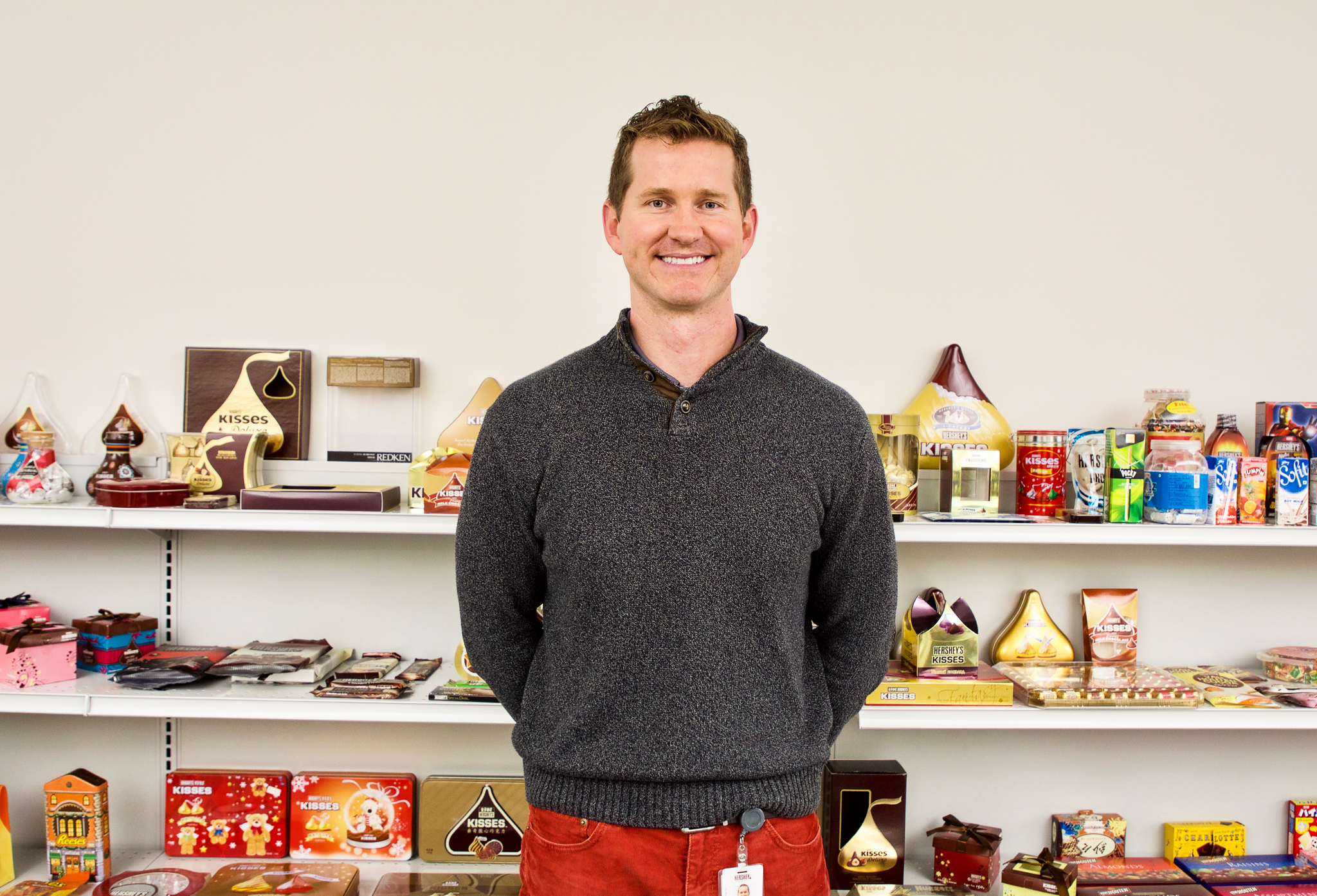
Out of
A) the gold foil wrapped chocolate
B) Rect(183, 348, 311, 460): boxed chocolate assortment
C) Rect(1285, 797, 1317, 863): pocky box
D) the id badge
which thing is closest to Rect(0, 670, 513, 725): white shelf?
Rect(183, 348, 311, 460): boxed chocolate assortment

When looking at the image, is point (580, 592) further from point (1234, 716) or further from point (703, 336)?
point (1234, 716)

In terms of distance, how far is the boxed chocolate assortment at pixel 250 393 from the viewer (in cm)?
237

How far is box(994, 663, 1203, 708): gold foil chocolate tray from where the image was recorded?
6.91ft

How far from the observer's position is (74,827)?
2205mm

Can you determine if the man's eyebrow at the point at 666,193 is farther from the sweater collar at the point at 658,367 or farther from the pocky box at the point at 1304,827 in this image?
the pocky box at the point at 1304,827

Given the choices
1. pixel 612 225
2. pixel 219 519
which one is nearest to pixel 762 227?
pixel 612 225

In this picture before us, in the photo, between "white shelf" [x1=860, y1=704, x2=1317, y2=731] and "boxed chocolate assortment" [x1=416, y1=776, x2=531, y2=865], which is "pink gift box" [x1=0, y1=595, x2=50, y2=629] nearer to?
"boxed chocolate assortment" [x1=416, y1=776, x2=531, y2=865]

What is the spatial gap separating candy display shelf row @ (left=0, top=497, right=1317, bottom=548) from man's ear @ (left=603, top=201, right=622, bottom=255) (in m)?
0.84

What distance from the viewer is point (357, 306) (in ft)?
7.90

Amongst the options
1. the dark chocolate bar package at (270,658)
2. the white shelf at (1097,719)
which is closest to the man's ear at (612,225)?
the white shelf at (1097,719)

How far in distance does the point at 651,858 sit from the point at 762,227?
166 cm

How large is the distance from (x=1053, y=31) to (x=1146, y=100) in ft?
1.05

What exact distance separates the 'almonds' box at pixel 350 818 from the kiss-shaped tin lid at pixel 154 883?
24 cm

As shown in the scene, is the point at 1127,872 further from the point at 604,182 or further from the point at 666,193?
the point at 604,182
